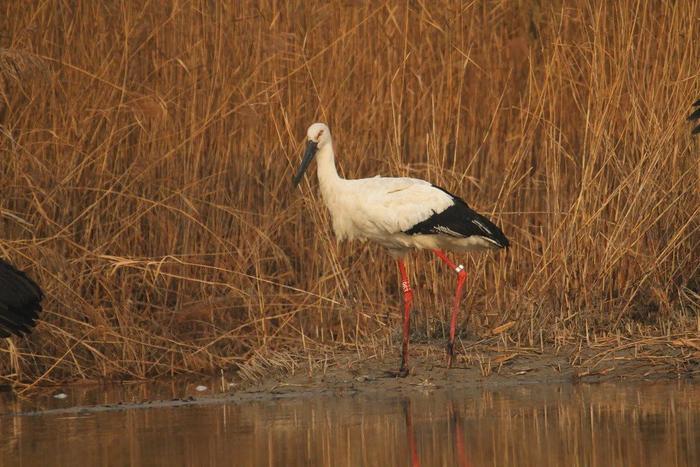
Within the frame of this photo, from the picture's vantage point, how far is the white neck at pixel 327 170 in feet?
25.4

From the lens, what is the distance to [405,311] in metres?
7.53

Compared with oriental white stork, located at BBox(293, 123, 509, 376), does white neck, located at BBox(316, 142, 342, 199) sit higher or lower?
higher

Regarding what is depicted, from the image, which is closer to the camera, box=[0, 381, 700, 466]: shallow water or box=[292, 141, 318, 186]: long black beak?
box=[0, 381, 700, 466]: shallow water

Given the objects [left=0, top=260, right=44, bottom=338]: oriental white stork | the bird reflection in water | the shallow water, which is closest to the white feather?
the shallow water

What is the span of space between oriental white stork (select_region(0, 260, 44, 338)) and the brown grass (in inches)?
60.4

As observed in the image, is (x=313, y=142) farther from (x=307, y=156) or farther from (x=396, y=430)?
(x=396, y=430)

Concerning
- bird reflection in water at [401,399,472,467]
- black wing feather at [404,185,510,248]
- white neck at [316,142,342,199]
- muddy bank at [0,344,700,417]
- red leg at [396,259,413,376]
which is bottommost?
bird reflection in water at [401,399,472,467]

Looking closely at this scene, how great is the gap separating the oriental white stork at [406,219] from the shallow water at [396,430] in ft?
2.88

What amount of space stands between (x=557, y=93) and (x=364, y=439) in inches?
145

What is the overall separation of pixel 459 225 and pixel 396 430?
1909 mm

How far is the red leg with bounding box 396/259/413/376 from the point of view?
723cm

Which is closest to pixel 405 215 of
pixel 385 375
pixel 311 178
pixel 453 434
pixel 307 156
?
pixel 307 156

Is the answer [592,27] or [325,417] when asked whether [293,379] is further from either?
[592,27]

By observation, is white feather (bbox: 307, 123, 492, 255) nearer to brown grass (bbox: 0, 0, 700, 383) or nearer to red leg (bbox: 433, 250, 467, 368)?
red leg (bbox: 433, 250, 467, 368)
